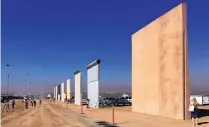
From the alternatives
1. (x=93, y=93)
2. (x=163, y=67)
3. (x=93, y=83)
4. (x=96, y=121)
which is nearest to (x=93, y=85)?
(x=93, y=83)

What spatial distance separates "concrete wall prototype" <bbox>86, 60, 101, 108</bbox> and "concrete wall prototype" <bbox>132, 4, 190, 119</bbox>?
15.2 metres

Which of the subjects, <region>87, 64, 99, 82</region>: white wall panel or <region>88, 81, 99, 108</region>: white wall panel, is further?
<region>88, 81, 99, 108</region>: white wall panel

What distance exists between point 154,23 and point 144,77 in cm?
574

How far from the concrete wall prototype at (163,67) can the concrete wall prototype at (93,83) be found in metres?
15.2

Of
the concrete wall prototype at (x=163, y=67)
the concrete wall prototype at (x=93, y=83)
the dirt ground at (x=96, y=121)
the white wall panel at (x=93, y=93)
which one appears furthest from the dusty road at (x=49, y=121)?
the white wall panel at (x=93, y=93)

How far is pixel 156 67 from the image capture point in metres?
33.2

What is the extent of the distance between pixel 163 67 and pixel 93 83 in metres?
28.9

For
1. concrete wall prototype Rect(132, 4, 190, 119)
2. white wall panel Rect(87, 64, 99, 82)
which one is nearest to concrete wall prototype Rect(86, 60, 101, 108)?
white wall panel Rect(87, 64, 99, 82)

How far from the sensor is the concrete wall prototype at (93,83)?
55575 mm

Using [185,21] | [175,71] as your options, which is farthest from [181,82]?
[185,21]

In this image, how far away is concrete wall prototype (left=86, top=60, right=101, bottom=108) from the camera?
5558cm

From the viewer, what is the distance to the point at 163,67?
103 ft

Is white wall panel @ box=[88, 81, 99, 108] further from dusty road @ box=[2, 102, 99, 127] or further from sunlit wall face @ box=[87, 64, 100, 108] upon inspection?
dusty road @ box=[2, 102, 99, 127]

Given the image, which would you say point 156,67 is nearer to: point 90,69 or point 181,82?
point 181,82
